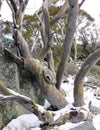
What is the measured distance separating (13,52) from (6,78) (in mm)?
770

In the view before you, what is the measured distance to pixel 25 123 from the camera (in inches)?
224

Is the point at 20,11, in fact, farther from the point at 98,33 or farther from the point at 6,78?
the point at 98,33

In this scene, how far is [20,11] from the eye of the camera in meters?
7.38

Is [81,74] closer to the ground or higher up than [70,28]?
closer to the ground

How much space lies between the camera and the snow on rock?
554cm

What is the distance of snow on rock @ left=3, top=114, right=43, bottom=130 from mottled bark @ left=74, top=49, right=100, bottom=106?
3.53 feet

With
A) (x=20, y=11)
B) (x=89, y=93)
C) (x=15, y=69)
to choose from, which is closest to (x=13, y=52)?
(x=15, y=69)

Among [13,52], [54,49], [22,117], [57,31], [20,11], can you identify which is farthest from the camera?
[57,31]

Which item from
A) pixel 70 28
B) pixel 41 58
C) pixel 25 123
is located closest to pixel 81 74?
pixel 70 28

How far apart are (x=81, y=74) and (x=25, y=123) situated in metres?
1.55

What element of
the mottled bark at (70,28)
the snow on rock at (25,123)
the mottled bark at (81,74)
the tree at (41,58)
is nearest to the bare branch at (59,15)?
the tree at (41,58)

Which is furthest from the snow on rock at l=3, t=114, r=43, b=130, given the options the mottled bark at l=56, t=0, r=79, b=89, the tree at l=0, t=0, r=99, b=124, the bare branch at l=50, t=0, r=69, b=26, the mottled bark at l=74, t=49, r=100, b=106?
the bare branch at l=50, t=0, r=69, b=26

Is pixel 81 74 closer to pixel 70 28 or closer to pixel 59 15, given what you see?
pixel 70 28

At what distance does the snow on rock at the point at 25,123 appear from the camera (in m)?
5.54
